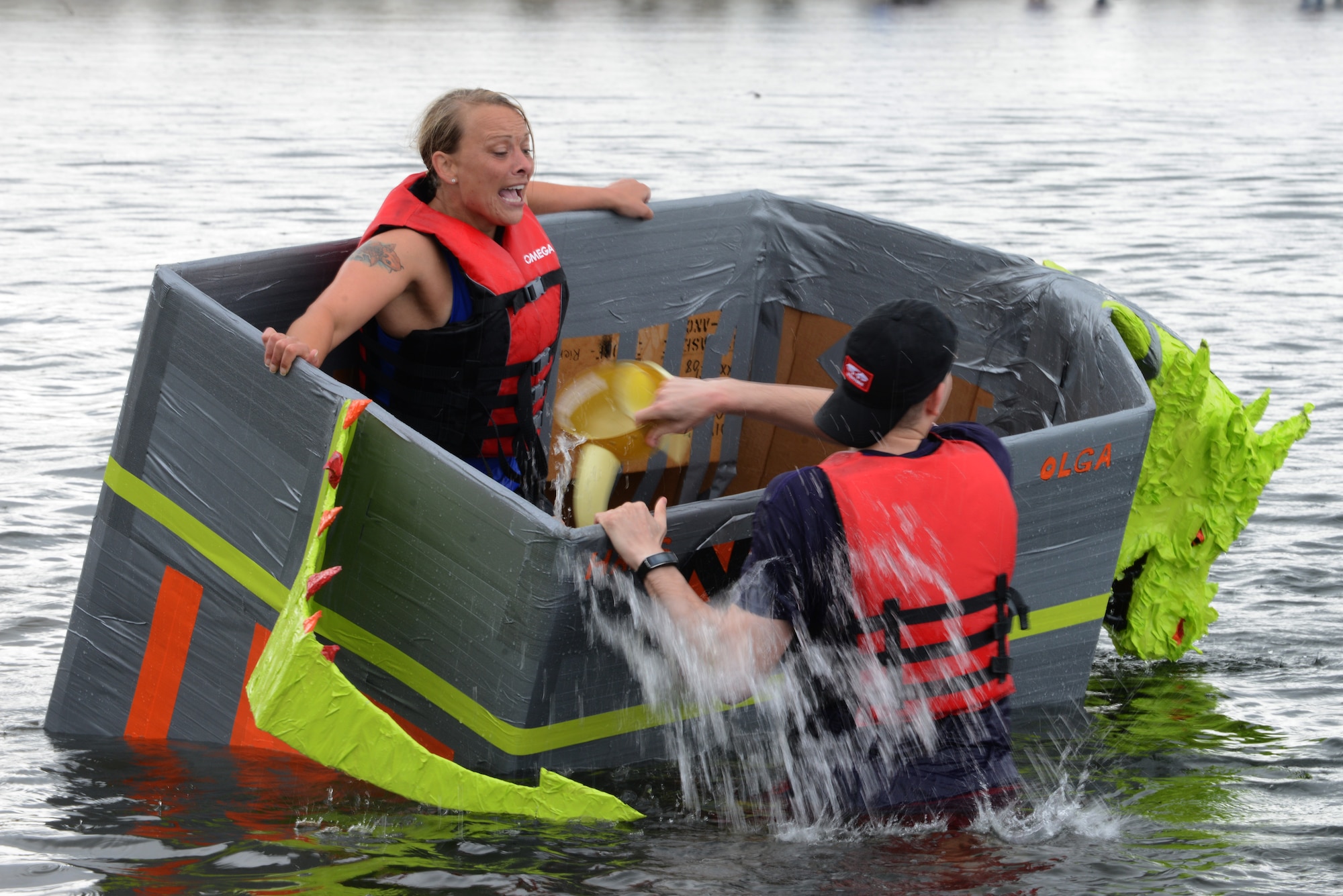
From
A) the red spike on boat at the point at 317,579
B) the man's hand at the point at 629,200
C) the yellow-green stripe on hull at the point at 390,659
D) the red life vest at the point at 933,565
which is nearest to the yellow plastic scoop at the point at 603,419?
the man's hand at the point at 629,200

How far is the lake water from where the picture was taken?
334 centimetres

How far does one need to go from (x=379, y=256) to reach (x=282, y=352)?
503 millimetres

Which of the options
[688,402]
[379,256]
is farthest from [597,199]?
[688,402]

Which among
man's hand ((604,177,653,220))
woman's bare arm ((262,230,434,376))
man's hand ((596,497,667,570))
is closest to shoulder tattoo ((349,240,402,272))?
woman's bare arm ((262,230,434,376))

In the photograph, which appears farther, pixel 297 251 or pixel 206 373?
pixel 297 251

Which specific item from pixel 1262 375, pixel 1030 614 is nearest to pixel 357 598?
pixel 1030 614

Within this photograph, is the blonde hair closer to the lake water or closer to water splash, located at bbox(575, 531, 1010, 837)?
water splash, located at bbox(575, 531, 1010, 837)

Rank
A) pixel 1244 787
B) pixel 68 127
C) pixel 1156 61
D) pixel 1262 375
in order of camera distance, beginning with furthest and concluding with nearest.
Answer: pixel 1156 61 < pixel 68 127 < pixel 1262 375 < pixel 1244 787

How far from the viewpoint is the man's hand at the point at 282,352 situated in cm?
338

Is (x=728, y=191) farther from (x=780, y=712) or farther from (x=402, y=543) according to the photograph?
(x=402, y=543)

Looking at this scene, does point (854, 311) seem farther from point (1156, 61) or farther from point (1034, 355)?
point (1156, 61)

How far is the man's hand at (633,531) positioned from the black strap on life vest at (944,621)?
44cm

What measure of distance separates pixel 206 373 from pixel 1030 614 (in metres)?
2.09

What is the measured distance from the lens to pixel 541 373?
172 inches
